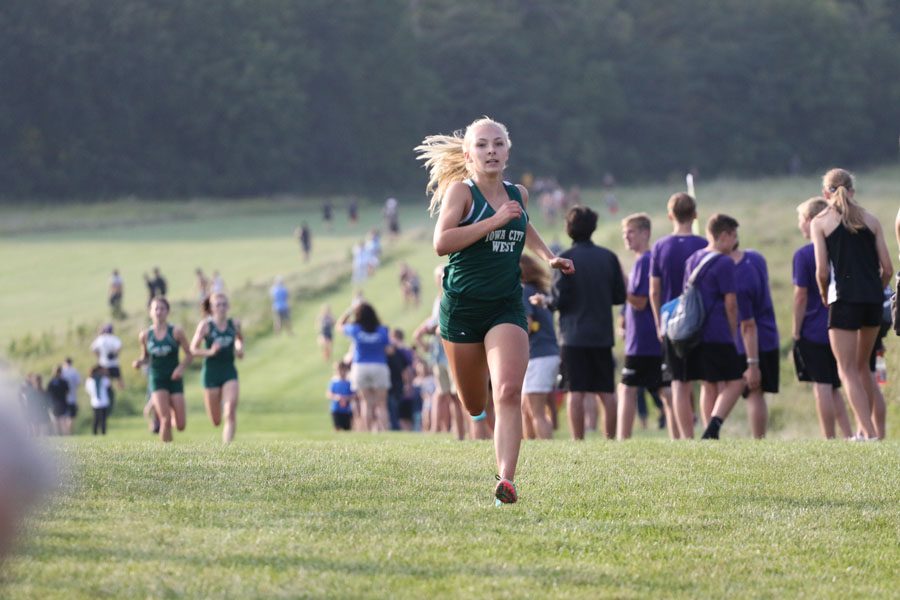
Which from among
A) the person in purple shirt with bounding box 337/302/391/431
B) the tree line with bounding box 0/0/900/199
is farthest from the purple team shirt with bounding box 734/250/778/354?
the tree line with bounding box 0/0/900/199

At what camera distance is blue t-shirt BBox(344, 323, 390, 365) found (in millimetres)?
19703

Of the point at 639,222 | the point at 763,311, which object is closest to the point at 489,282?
the point at 763,311

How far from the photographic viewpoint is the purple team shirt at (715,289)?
12477 millimetres

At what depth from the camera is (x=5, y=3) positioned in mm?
101062

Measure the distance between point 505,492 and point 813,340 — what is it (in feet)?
19.6

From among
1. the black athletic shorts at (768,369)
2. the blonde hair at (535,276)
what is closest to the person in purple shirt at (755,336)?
the black athletic shorts at (768,369)

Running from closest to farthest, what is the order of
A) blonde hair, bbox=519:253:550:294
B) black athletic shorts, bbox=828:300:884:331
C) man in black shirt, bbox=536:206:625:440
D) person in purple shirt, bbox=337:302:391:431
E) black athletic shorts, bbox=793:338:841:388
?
1. black athletic shorts, bbox=828:300:884:331
2. black athletic shorts, bbox=793:338:841:388
3. man in black shirt, bbox=536:206:625:440
4. blonde hair, bbox=519:253:550:294
5. person in purple shirt, bbox=337:302:391:431

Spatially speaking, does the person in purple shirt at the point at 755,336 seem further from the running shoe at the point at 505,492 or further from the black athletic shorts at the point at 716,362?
the running shoe at the point at 505,492

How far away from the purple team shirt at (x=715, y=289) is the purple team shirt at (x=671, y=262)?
0.95 feet

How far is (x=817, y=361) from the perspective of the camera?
1312 cm

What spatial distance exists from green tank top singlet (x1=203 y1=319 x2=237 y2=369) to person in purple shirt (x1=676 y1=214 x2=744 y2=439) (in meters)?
5.23

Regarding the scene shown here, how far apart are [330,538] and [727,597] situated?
5.95 ft

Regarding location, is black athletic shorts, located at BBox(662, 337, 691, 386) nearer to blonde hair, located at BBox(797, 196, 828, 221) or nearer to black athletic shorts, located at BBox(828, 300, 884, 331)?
blonde hair, located at BBox(797, 196, 828, 221)

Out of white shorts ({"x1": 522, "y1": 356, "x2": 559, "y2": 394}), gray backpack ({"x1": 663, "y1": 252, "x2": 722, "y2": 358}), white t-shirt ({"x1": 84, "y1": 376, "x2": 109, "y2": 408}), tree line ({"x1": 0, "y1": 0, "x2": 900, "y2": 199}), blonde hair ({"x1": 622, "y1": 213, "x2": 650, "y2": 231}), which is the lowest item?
white t-shirt ({"x1": 84, "y1": 376, "x2": 109, "y2": 408})
